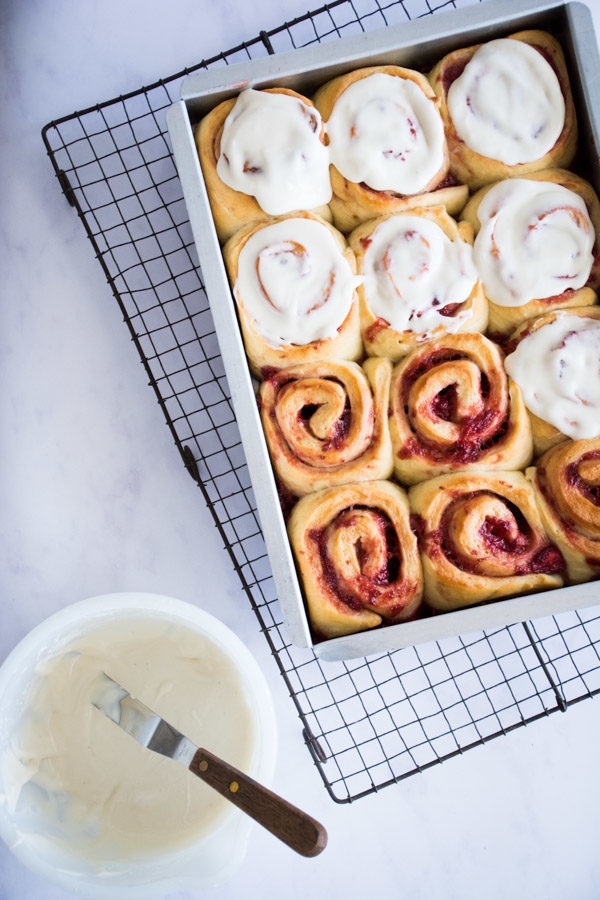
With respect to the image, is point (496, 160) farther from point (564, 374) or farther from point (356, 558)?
point (356, 558)

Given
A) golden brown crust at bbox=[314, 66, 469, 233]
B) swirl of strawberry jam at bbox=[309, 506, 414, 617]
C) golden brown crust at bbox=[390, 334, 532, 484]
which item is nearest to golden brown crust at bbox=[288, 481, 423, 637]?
swirl of strawberry jam at bbox=[309, 506, 414, 617]

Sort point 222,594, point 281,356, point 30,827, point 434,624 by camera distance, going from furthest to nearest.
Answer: point 222,594 → point 30,827 → point 281,356 → point 434,624

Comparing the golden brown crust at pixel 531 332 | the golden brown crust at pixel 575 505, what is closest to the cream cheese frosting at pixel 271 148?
the golden brown crust at pixel 531 332

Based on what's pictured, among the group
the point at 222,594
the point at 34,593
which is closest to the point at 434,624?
the point at 222,594

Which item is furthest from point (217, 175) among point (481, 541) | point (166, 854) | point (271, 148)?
point (166, 854)

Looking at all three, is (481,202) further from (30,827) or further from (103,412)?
(30,827)

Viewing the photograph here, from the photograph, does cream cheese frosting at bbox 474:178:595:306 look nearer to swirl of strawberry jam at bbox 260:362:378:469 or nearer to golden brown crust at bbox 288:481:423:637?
swirl of strawberry jam at bbox 260:362:378:469
